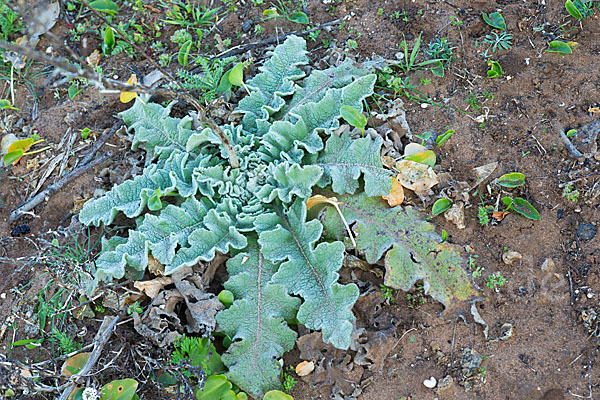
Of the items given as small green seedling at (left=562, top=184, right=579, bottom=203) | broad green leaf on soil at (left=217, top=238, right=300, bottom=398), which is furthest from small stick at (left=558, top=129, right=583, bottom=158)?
broad green leaf on soil at (left=217, top=238, right=300, bottom=398)

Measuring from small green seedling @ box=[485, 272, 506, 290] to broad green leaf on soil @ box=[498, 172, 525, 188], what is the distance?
57cm

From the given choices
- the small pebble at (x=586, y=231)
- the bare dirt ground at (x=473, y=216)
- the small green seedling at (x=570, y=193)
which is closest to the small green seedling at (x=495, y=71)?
the bare dirt ground at (x=473, y=216)

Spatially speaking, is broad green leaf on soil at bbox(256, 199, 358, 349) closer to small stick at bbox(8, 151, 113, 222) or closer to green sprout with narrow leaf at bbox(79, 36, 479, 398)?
green sprout with narrow leaf at bbox(79, 36, 479, 398)

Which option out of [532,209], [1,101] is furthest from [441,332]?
[1,101]

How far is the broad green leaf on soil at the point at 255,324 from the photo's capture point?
2.92m

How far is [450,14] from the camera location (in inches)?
160

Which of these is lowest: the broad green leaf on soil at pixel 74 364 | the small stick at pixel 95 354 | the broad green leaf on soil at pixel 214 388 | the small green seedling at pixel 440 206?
the broad green leaf on soil at pixel 214 388

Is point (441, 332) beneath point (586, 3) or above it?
beneath

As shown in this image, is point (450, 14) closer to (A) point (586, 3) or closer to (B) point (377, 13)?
(B) point (377, 13)

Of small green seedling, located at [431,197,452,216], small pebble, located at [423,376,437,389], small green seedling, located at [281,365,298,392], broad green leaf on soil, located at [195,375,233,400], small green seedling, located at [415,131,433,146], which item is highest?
small green seedling, located at [415,131,433,146]

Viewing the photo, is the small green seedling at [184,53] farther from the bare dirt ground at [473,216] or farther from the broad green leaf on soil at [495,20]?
the broad green leaf on soil at [495,20]

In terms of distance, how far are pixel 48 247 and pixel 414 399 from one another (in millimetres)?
2474

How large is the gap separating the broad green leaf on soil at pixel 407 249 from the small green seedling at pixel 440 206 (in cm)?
9

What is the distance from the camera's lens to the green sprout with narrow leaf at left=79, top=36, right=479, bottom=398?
3.02 metres
